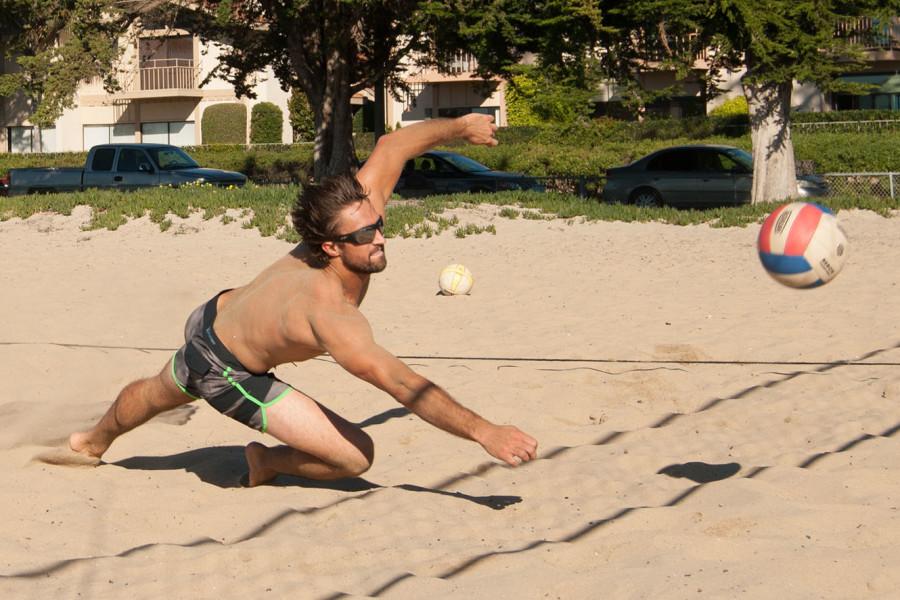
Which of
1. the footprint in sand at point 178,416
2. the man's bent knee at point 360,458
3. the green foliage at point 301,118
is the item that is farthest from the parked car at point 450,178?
the green foliage at point 301,118

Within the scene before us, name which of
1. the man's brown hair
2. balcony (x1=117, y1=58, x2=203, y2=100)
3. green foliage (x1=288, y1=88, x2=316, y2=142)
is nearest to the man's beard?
the man's brown hair

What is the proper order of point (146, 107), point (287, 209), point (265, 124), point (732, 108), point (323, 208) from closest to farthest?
point (323, 208) → point (287, 209) → point (732, 108) → point (265, 124) → point (146, 107)

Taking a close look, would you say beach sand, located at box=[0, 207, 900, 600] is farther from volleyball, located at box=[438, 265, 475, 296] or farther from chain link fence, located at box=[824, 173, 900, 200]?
chain link fence, located at box=[824, 173, 900, 200]

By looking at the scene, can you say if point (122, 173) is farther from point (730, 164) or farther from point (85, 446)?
point (85, 446)

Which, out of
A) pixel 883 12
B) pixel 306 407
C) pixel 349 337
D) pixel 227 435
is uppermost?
pixel 883 12

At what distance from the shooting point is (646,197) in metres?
22.7

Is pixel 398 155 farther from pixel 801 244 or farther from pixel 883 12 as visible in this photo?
pixel 883 12

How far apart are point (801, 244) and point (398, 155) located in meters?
2.10

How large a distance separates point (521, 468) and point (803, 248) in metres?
1.88

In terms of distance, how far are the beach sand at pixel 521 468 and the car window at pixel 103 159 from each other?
10.6m

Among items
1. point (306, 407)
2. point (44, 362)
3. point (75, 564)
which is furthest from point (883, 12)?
point (75, 564)

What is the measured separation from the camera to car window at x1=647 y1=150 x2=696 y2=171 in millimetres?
22438

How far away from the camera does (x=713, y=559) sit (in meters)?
5.00

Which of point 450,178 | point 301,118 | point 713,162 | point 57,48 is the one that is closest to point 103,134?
point 301,118
